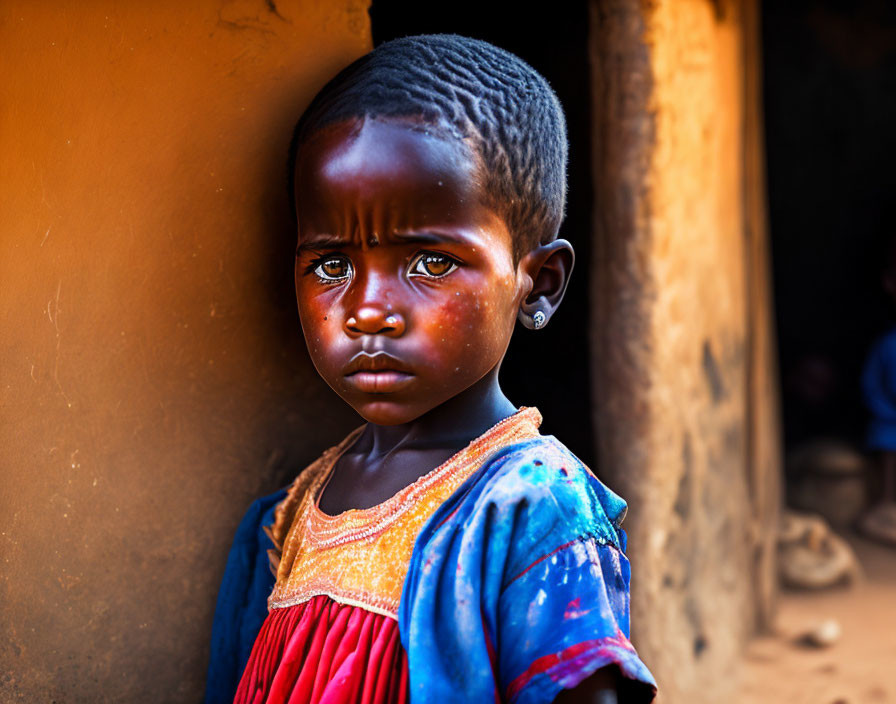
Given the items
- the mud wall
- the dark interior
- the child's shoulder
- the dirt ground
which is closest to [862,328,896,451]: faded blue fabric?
the dark interior

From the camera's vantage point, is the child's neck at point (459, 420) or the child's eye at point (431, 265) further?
the child's neck at point (459, 420)

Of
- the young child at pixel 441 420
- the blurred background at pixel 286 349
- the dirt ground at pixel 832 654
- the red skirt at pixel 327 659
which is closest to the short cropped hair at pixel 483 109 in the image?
the young child at pixel 441 420

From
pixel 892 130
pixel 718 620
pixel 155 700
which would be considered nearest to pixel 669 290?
pixel 718 620

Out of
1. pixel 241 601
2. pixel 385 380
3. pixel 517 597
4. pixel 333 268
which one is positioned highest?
pixel 333 268

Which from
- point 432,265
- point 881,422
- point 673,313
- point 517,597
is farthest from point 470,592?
point 881,422

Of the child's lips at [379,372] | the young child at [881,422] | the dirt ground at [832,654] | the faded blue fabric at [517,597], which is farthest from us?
the young child at [881,422]

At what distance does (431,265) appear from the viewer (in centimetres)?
131

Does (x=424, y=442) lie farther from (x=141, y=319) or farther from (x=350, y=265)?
(x=141, y=319)

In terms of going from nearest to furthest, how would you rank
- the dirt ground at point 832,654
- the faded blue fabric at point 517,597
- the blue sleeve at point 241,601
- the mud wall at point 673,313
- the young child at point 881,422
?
the faded blue fabric at point 517,597 → the blue sleeve at point 241,601 → the mud wall at point 673,313 → the dirt ground at point 832,654 → the young child at point 881,422

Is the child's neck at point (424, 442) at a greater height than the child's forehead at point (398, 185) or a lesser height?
lesser

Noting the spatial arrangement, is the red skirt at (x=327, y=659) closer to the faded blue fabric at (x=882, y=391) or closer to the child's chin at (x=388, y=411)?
the child's chin at (x=388, y=411)

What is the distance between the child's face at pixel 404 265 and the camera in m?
1.28

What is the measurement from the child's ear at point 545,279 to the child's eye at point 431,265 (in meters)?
0.17

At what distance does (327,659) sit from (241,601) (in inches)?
15.0
